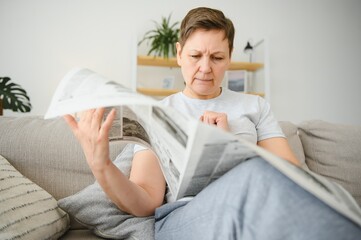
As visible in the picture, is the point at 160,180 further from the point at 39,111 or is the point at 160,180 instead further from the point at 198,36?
the point at 39,111

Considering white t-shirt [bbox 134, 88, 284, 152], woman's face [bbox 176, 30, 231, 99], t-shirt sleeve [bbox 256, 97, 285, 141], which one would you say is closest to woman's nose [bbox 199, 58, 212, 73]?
woman's face [bbox 176, 30, 231, 99]

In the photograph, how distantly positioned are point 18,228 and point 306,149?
1083 mm

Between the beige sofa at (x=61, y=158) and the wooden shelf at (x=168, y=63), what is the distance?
151cm

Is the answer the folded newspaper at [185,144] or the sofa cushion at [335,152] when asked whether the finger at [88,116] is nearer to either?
the folded newspaper at [185,144]

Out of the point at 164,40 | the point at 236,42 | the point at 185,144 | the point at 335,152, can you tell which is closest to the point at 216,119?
the point at 185,144

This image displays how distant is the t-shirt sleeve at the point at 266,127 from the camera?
90 centimetres

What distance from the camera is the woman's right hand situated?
1.85ft

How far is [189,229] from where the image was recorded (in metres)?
0.54

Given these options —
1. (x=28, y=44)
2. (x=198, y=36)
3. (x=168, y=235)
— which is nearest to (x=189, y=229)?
(x=168, y=235)

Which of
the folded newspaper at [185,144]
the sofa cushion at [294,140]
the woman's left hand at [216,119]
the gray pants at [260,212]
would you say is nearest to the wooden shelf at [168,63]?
the sofa cushion at [294,140]

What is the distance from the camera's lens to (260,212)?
0.44 meters

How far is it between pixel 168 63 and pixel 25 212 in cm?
203

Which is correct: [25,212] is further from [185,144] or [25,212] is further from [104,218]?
[185,144]

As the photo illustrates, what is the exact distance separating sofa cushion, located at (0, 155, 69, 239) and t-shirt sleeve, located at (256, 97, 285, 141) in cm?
64
